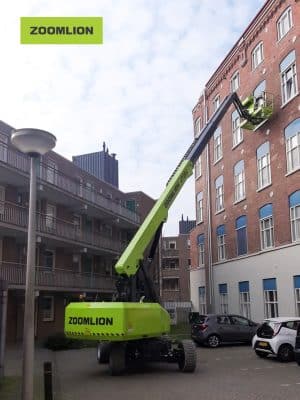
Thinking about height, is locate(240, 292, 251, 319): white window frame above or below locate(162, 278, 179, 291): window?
below

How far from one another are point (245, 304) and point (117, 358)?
16.8 metres

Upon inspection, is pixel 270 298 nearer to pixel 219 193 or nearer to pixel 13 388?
pixel 219 193

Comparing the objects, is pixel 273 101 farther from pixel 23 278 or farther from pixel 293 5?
pixel 23 278

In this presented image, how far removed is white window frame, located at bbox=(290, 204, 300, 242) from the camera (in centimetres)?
2403

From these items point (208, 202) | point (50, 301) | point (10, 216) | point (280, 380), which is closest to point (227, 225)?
point (208, 202)

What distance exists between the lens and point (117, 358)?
46.6 ft

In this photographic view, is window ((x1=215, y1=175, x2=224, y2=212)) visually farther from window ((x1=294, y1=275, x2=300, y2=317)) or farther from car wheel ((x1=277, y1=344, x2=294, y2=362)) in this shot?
car wheel ((x1=277, y1=344, x2=294, y2=362))

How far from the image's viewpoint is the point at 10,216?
25.0 meters

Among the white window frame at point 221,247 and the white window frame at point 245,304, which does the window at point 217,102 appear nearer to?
the white window frame at point 221,247

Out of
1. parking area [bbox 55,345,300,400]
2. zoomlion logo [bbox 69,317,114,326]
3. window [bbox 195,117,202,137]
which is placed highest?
window [bbox 195,117,202,137]

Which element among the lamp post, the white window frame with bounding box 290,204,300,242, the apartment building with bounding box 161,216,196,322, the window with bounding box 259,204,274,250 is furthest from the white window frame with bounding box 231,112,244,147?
the apartment building with bounding box 161,216,196,322

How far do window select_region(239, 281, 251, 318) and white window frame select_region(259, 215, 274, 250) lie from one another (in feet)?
10.1

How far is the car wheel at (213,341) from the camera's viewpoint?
2266 cm

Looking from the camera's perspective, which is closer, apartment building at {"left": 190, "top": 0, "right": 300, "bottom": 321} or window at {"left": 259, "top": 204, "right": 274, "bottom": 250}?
apartment building at {"left": 190, "top": 0, "right": 300, "bottom": 321}
